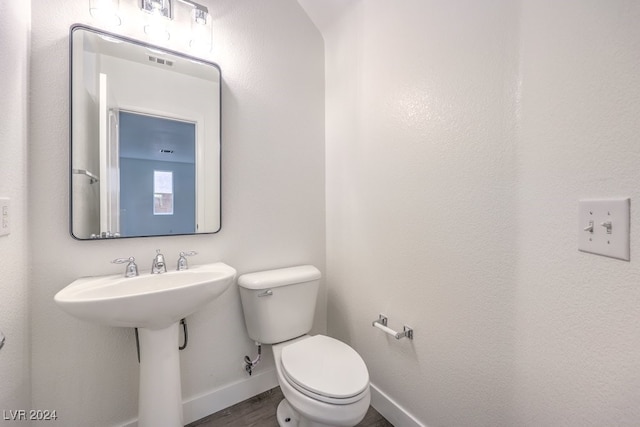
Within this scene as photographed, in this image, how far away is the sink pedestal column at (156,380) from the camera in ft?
3.57

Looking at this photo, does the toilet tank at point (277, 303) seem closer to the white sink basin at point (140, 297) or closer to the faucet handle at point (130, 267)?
the white sink basin at point (140, 297)

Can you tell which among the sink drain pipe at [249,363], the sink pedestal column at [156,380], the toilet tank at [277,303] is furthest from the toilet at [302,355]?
the sink pedestal column at [156,380]

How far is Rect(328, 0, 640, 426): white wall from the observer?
67 cm

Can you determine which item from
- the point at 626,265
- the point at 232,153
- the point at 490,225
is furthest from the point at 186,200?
the point at 626,265

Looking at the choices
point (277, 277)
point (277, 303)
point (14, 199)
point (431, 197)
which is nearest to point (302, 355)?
point (277, 303)

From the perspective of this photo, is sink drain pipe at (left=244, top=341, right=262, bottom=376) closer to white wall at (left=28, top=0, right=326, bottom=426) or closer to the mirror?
white wall at (left=28, top=0, right=326, bottom=426)

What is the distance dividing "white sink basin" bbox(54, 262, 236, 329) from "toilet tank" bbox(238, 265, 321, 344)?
0.22 meters

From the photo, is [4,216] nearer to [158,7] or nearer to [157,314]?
[157,314]

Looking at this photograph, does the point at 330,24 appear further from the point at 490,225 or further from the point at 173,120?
the point at 490,225

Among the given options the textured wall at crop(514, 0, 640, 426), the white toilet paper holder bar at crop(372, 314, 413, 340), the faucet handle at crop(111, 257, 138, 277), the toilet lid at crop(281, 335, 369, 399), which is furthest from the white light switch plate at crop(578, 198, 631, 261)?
the faucet handle at crop(111, 257, 138, 277)

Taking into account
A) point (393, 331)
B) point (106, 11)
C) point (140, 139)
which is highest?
point (106, 11)

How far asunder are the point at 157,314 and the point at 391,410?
1192mm

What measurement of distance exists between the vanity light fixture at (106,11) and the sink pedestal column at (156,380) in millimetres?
1310

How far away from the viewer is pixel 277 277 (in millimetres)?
1412
